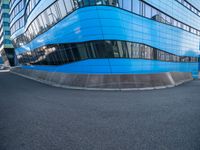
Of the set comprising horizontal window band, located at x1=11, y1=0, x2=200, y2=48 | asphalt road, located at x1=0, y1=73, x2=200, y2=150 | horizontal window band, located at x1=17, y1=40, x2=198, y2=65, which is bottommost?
asphalt road, located at x1=0, y1=73, x2=200, y2=150

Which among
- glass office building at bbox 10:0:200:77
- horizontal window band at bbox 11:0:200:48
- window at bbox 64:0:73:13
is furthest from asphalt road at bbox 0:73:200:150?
window at bbox 64:0:73:13

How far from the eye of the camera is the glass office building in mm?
16688

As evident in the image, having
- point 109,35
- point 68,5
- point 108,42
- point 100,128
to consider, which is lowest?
point 100,128

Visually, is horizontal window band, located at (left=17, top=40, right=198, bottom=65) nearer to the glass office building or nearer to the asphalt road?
the glass office building

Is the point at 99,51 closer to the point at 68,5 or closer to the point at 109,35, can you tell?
the point at 109,35

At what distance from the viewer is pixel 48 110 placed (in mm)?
7535

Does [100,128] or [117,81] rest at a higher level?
[117,81]

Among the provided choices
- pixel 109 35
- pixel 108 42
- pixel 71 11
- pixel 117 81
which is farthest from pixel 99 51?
pixel 71 11

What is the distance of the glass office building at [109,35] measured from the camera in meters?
16.7

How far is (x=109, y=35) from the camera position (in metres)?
16.6

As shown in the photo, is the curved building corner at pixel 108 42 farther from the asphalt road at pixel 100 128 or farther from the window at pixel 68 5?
the asphalt road at pixel 100 128

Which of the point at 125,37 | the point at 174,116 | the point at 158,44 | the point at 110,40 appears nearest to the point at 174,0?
the point at 158,44

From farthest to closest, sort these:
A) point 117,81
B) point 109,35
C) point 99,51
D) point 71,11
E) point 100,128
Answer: point 71,11 → point 99,51 → point 109,35 → point 117,81 → point 100,128

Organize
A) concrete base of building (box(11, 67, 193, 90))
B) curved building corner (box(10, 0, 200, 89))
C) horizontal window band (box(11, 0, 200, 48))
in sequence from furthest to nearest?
horizontal window band (box(11, 0, 200, 48))
curved building corner (box(10, 0, 200, 89))
concrete base of building (box(11, 67, 193, 90))
